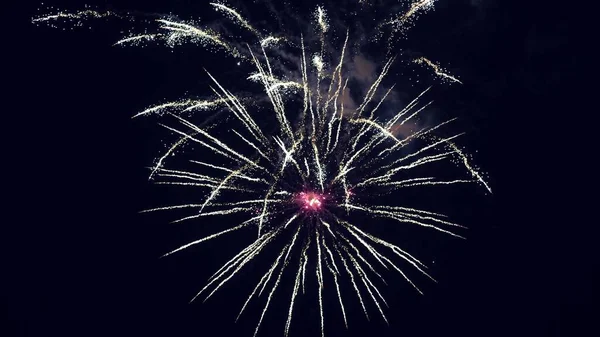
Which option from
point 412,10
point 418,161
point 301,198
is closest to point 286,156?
point 301,198

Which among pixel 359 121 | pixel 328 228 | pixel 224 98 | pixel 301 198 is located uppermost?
pixel 224 98

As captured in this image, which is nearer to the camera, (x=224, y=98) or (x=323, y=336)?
(x=224, y=98)

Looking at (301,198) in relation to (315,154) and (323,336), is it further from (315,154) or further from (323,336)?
(323,336)

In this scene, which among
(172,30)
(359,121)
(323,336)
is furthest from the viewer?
(323,336)

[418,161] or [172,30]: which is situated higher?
[172,30]

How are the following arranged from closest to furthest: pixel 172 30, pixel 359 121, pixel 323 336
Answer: pixel 172 30
pixel 359 121
pixel 323 336
